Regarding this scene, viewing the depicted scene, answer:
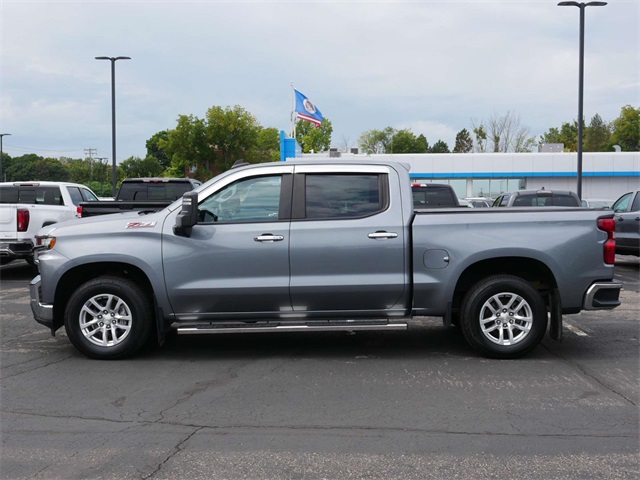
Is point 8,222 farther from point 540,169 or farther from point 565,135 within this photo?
point 565,135

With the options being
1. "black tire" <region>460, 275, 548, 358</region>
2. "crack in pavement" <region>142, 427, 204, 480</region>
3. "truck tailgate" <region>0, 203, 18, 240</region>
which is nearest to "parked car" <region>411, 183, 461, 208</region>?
"black tire" <region>460, 275, 548, 358</region>

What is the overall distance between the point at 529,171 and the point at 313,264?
49.3 m

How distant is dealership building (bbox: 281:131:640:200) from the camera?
52.7 metres

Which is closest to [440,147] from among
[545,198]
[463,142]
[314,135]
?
[463,142]

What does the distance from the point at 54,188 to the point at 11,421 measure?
11091 millimetres

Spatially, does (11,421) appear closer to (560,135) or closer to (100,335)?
(100,335)

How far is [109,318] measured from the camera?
23.9ft

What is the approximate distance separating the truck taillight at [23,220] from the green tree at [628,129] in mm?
89959

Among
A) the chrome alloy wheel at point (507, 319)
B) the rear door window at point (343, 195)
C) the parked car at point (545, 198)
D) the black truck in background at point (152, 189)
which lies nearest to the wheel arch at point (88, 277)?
the rear door window at point (343, 195)

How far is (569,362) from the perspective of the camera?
7.27m

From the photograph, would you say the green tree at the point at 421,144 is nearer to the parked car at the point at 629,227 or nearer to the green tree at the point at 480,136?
the green tree at the point at 480,136

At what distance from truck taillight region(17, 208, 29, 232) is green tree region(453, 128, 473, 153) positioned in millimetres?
116666

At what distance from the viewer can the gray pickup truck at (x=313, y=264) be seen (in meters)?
7.12

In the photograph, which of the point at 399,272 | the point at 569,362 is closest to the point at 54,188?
the point at 399,272
